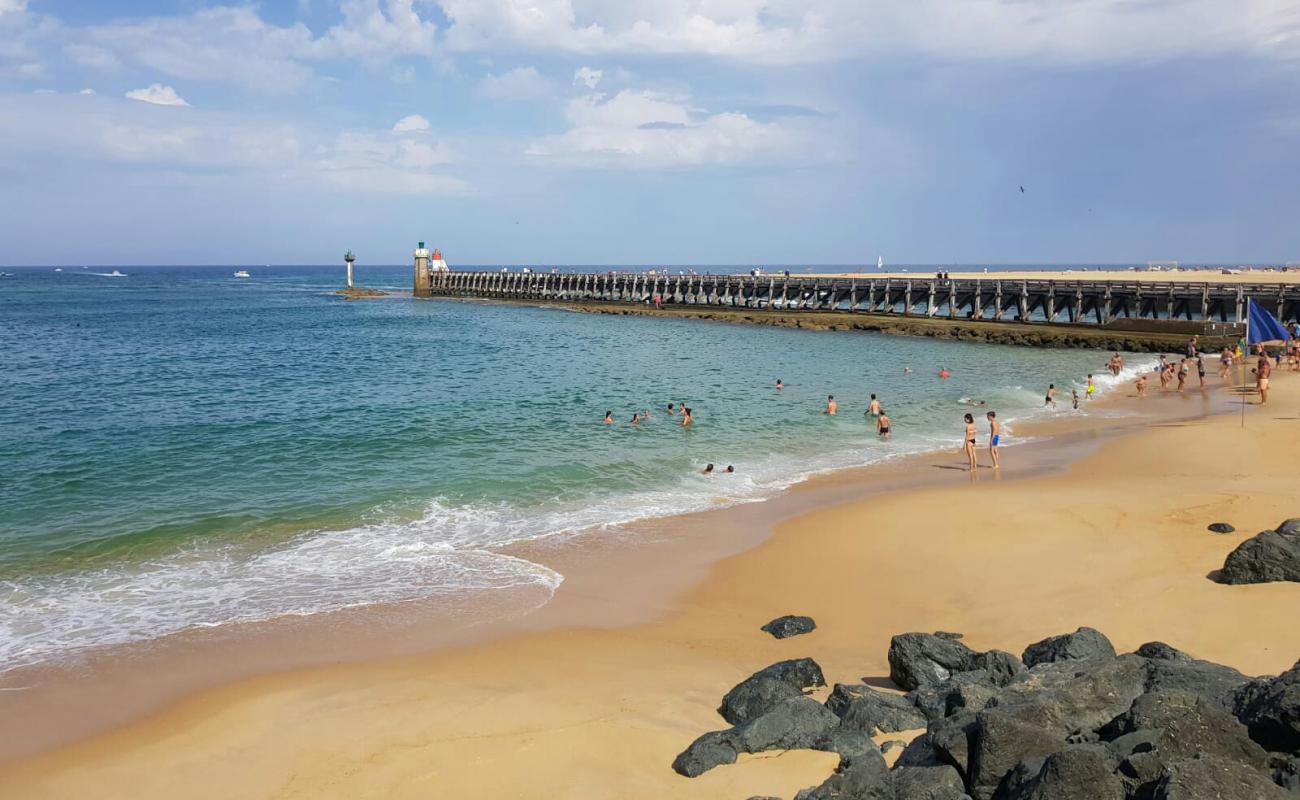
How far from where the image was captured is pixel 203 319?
63875 millimetres

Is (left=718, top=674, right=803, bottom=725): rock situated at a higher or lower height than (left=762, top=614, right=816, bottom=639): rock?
higher

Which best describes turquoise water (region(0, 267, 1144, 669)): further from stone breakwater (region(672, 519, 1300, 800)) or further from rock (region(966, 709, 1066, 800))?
rock (region(966, 709, 1066, 800))

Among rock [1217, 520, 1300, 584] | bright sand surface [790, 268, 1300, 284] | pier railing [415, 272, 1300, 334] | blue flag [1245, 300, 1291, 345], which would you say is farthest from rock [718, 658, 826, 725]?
bright sand surface [790, 268, 1300, 284]

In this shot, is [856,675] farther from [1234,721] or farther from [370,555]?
[370,555]

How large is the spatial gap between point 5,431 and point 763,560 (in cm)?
1960

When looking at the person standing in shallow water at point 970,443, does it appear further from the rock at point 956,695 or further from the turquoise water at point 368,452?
the rock at point 956,695

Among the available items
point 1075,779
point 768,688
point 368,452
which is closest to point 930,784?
point 1075,779

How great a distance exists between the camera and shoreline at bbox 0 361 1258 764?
29.0 feet

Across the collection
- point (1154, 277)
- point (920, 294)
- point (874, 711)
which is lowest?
point (874, 711)

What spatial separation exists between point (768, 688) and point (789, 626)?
238 cm

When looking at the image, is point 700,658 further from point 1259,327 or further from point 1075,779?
point 1259,327

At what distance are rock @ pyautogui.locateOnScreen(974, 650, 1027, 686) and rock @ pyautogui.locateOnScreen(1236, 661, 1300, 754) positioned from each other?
1848 millimetres

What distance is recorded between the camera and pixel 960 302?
180 feet

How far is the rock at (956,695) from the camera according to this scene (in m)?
6.82
